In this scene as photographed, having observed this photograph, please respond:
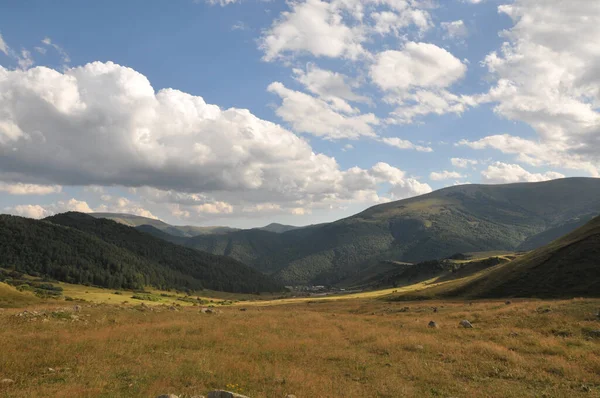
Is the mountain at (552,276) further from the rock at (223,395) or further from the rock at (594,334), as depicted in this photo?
the rock at (223,395)

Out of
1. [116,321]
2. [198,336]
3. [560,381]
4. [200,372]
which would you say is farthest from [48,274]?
[560,381]

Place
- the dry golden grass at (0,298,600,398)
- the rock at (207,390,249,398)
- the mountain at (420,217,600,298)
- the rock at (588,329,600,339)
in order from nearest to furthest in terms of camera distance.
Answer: the rock at (207,390,249,398)
the dry golden grass at (0,298,600,398)
the rock at (588,329,600,339)
the mountain at (420,217,600,298)

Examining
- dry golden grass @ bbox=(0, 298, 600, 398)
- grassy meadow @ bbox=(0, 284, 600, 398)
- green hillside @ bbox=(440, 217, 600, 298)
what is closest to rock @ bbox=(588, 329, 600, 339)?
grassy meadow @ bbox=(0, 284, 600, 398)

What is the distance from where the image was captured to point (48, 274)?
6521 inches

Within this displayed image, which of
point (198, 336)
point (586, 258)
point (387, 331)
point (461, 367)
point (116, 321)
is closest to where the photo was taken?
point (461, 367)

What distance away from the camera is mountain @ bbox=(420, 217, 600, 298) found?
175 ft

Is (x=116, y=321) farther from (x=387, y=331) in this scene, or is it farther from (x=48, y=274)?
(x=48, y=274)

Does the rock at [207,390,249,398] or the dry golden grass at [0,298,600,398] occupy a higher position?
the rock at [207,390,249,398]

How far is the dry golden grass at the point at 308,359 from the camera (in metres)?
16.0

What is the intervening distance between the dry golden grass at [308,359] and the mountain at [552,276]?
24.7 metres

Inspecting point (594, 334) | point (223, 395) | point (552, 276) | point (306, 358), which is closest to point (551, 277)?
point (552, 276)

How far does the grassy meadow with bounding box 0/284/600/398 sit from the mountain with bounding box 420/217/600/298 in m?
23.6

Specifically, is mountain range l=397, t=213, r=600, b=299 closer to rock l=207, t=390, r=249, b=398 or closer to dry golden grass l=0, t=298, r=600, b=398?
dry golden grass l=0, t=298, r=600, b=398

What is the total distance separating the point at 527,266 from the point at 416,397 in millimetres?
65135
